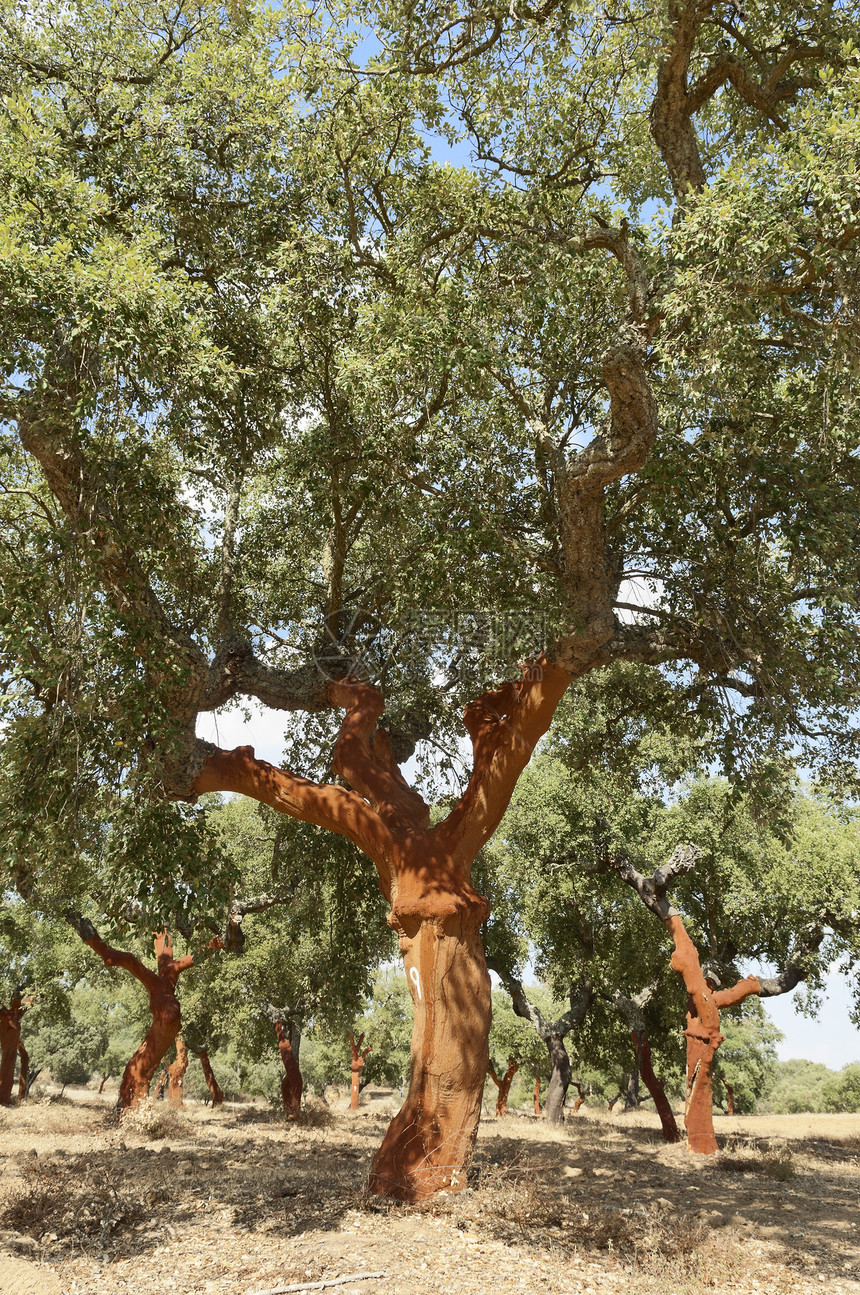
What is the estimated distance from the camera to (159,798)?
304 inches

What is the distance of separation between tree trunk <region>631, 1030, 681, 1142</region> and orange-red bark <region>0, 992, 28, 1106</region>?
59.8 feet

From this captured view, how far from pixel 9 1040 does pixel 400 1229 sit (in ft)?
75.6

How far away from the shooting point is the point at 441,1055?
25.1 feet

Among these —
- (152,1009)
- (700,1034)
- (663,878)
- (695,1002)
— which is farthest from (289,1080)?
(663,878)

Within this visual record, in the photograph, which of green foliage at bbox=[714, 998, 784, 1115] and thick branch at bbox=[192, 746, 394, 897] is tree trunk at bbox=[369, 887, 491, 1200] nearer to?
thick branch at bbox=[192, 746, 394, 897]

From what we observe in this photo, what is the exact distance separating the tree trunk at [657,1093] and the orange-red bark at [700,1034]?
13.0 feet

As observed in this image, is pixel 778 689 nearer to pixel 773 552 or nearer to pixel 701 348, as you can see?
pixel 773 552

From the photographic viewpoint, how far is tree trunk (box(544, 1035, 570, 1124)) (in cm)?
2042

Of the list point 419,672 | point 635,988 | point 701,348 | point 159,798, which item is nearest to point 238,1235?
point 159,798

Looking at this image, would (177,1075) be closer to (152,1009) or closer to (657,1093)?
(152,1009)

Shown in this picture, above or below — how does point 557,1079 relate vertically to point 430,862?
below

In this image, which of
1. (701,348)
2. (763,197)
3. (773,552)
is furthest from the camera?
(773,552)

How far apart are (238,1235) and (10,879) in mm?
4086

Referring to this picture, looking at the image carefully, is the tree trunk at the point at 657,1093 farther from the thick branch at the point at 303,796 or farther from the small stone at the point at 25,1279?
the small stone at the point at 25,1279
